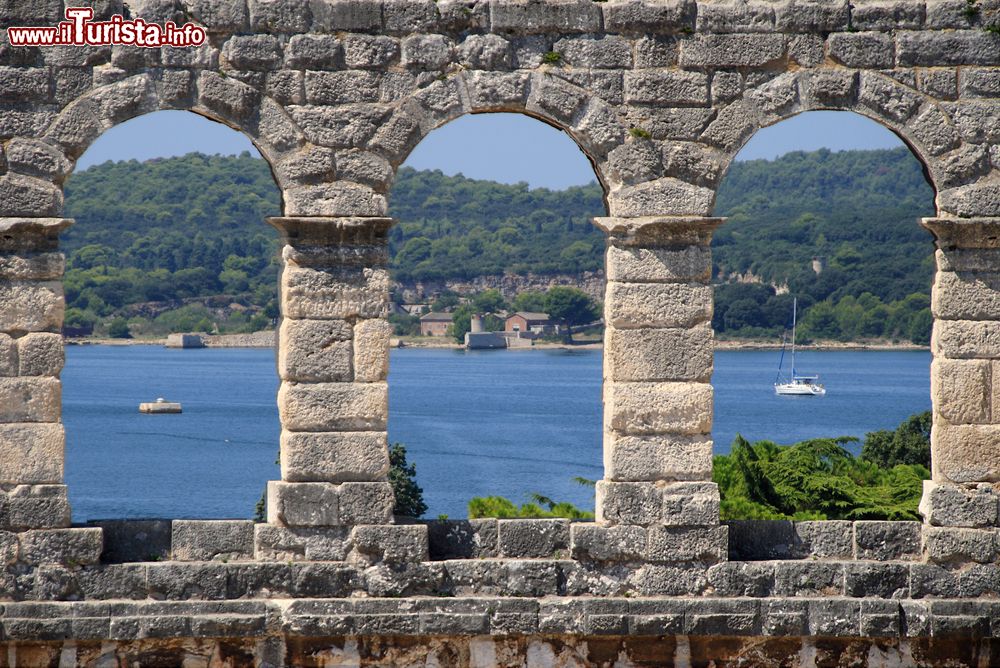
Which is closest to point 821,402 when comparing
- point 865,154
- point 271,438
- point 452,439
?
point 452,439

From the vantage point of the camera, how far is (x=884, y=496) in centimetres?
2306

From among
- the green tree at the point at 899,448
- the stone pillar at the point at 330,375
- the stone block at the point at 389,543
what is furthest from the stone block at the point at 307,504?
the green tree at the point at 899,448

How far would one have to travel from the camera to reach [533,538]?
11.4 m

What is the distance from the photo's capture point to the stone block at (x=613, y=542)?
11.2m

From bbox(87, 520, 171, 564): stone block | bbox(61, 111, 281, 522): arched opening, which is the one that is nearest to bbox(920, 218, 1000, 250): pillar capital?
bbox(87, 520, 171, 564): stone block

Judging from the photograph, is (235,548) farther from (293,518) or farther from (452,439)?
(452,439)

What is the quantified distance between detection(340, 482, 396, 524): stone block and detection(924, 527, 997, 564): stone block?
388 cm

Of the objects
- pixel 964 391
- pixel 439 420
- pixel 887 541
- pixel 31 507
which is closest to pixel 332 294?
pixel 31 507

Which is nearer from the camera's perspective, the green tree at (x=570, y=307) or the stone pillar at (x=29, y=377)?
the stone pillar at (x=29, y=377)

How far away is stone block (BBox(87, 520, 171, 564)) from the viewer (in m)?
11.3

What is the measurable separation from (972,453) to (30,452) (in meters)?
6.59

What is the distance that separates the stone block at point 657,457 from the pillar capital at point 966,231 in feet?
7.26

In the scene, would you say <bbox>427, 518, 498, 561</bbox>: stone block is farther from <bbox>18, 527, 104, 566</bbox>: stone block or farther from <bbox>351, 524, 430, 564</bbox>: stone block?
<bbox>18, 527, 104, 566</bbox>: stone block

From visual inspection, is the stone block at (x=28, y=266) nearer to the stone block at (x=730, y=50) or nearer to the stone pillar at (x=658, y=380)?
the stone pillar at (x=658, y=380)
